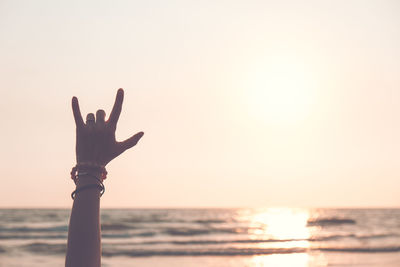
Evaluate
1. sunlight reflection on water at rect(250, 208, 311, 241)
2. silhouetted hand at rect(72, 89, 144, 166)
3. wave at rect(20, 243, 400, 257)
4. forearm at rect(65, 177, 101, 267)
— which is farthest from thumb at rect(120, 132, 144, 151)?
sunlight reflection on water at rect(250, 208, 311, 241)

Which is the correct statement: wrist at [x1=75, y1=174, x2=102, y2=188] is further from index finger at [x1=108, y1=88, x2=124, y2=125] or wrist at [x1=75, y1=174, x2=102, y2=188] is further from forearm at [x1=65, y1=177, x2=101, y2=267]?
index finger at [x1=108, y1=88, x2=124, y2=125]

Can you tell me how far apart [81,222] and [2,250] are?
63.7ft

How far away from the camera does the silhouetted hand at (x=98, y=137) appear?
187 cm

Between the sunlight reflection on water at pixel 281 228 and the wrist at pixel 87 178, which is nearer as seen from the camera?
the wrist at pixel 87 178

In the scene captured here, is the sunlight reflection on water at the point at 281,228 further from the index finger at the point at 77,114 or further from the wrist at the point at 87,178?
the index finger at the point at 77,114

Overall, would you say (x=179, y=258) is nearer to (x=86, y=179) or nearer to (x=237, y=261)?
(x=237, y=261)

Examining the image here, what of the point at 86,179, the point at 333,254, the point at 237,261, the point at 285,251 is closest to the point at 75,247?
the point at 86,179

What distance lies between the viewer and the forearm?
164cm

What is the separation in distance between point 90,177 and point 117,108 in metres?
0.33

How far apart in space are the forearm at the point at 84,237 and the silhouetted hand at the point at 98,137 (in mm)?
241

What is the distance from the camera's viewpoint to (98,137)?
1874mm

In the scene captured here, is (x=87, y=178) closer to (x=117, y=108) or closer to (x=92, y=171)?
(x=92, y=171)

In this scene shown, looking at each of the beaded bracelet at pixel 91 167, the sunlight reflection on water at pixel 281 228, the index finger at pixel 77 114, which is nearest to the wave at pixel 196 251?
the sunlight reflection on water at pixel 281 228

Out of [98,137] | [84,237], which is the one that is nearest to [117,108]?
[98,137]
